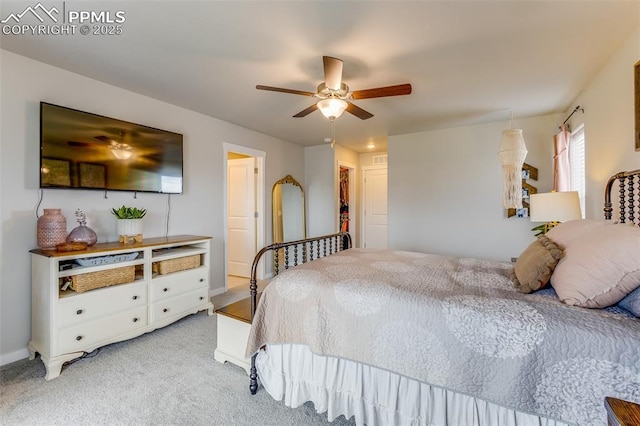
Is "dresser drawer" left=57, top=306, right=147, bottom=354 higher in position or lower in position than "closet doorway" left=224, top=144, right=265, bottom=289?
lower

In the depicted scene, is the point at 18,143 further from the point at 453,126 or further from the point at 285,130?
the point at 453,126

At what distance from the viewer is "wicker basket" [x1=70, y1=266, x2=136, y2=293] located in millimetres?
2086

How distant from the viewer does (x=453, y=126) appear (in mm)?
4078

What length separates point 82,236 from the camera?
2238mm

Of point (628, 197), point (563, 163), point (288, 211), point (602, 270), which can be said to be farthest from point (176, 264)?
point (563, 163)

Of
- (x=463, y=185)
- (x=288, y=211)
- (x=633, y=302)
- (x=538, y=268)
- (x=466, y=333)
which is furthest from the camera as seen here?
(x=288, y=211)

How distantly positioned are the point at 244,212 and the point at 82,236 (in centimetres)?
254

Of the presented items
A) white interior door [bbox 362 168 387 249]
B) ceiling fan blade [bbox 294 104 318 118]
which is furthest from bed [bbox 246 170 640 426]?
white interior door [bbox 362 168 387 249]

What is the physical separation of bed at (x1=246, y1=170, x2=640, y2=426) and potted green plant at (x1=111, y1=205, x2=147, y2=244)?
5.56 feet

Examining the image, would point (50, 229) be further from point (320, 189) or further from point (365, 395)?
point (320, 189)

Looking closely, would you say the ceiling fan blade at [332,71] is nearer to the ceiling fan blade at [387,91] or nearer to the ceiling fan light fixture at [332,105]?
the ceiling fan light fixture at [332,105]

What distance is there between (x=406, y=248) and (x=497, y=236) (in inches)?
51.6

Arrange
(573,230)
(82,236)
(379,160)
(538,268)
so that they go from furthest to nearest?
(379,160)
(82,236)
(573,230)
(538,268)

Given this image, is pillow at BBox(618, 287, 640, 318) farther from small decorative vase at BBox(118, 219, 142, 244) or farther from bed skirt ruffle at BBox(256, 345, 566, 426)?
small decorative vase at BBox(118, 219, 142, 244)
